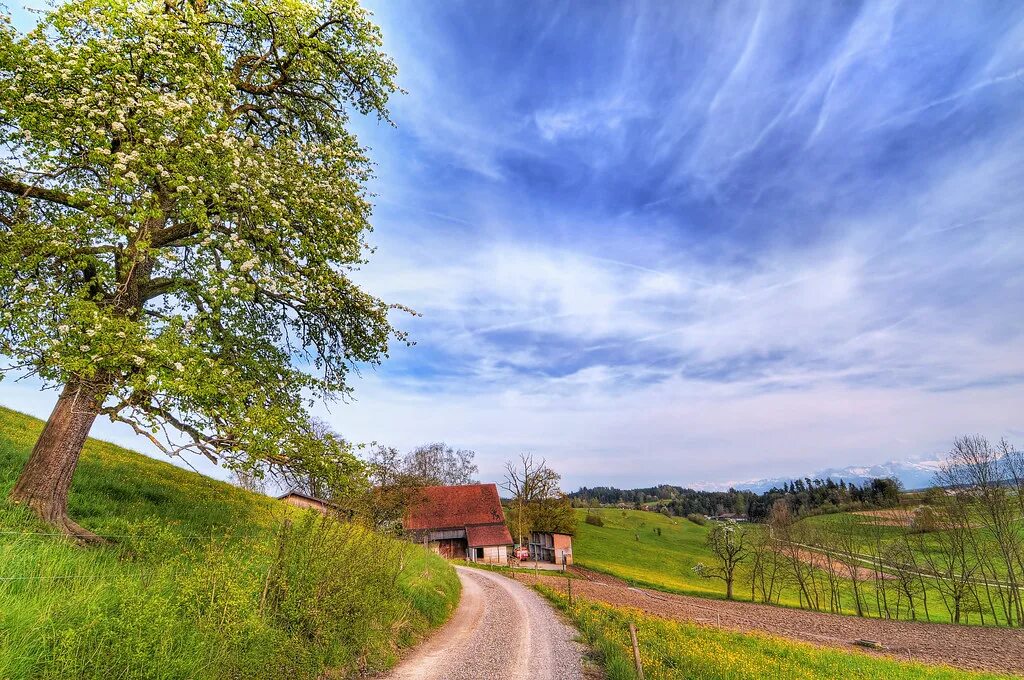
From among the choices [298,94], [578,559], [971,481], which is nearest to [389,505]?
[298,94]

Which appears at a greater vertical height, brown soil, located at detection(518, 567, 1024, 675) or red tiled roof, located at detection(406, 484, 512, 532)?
red tiled roof, located at detection(406, 484, 512, 532)

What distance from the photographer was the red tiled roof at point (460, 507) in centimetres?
5731

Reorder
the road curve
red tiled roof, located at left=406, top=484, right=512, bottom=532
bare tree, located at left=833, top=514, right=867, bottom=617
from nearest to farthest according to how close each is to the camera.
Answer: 1. the road curve
2. bare tree, located at left=833, top=514, right=867, bottom=617
3. red tiled roof, located at left=406, top=484, right=512, bottom=532

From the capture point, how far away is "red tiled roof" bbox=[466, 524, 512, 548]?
5556cm

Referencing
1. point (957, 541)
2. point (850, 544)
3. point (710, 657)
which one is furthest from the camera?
point (850, 544)

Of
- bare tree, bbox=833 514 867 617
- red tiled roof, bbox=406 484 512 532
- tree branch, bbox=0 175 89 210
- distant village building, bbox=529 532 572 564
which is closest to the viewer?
tree branch, bbox=0 175 89 210

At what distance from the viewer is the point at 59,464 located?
9.73m

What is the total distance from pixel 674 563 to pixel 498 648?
73643 mm

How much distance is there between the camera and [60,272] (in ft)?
33.8

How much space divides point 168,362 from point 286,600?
5.39m

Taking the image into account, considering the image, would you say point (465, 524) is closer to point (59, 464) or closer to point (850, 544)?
point (850, 544)

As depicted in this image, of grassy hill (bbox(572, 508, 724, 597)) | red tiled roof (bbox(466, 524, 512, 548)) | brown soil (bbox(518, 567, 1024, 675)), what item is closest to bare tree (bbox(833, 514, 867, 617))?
brown soil (bbox(518, 567, 1024, 675))

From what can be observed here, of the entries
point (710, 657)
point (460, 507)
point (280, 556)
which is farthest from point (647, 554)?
point (280, 556)

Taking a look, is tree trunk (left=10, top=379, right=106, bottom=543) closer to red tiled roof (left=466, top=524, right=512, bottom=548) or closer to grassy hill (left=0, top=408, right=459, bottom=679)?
grassy hill (left=0, top=408, right=459, bottom=679)
